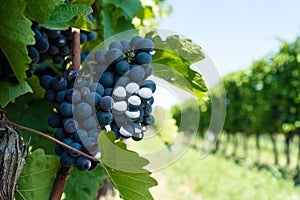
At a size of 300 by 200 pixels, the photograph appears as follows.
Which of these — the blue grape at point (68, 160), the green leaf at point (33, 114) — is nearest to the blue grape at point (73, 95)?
the blue grape at point (68, 160)

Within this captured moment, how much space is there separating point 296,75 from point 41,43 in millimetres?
10386

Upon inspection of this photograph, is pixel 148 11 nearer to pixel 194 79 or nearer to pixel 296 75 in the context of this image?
pixel 194 79

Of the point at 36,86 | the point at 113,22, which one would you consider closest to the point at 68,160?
the point at 36,86

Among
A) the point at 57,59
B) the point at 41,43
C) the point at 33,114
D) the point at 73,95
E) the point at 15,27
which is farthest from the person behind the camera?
the point at 33,114

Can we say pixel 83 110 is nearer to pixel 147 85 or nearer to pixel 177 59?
pixel 147 85

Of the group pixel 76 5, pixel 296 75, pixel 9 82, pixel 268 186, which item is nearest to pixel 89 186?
pixel 9 82

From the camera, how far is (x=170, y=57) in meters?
0.93

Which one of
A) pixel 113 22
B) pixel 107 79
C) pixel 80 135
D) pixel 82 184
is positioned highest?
pixel 113 22

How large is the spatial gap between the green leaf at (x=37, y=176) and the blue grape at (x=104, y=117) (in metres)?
0.12

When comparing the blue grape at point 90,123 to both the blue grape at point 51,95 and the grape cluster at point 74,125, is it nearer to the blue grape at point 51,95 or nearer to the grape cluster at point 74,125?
the grape cluster at point 74,125

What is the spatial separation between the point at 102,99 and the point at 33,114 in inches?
18.7

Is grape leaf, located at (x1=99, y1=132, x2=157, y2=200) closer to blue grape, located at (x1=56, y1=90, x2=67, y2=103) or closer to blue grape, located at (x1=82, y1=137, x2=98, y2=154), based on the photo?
blue grape, located at (x1=82, y1=137, x2=98, y2=154)

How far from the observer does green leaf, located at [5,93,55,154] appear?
3.81 feet

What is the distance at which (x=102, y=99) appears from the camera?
30.1 inches
